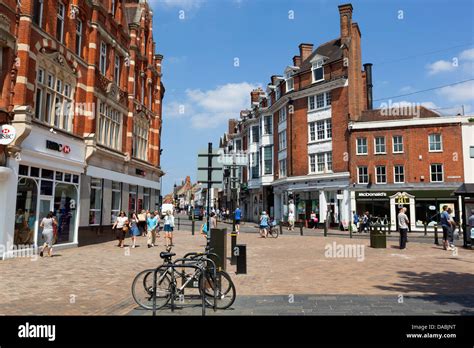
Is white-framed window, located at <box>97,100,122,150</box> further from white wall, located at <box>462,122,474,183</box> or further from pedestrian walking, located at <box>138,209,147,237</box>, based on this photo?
white wall, located at <box>462,122,474,183</box>

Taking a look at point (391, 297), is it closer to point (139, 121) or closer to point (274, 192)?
point (139, 121)

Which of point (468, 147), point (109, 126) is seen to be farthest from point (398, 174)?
point (109, 126)

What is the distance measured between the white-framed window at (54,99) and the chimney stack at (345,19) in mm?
28310

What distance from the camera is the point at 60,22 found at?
17.1 meters

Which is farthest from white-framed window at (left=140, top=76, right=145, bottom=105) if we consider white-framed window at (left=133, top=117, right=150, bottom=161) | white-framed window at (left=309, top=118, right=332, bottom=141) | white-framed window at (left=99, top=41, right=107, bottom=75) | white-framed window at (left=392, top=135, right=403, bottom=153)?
white-framed window at (left=392, top=135, right=403, bottom=153)

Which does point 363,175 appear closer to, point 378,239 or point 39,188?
point 378,239

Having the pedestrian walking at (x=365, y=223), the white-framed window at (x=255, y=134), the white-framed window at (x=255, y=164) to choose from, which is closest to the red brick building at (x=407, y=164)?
the pedestrian walking at (x=365, y=223)

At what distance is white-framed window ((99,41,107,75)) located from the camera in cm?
2100

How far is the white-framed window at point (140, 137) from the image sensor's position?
26545 millimetres

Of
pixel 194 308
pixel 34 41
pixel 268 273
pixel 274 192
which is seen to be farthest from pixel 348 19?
pixel 194 308

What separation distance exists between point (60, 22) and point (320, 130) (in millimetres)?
26565

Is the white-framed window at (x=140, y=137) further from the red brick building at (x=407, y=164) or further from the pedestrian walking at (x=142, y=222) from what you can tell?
the red brick building at (x=407, y=164)

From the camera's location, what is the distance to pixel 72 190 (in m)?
17.9

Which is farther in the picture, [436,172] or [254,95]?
[254,95]
